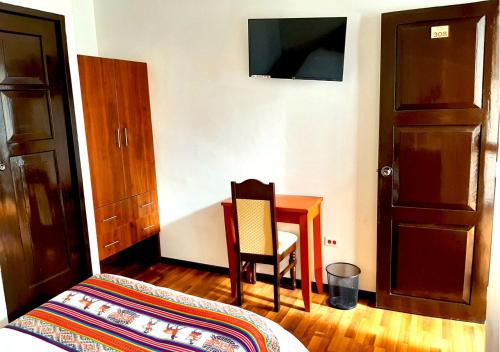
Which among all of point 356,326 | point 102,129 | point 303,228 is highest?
point 102,129

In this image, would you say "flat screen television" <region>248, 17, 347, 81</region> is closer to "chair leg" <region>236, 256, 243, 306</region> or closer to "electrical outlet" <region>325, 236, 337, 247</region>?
"electrical outlet" <region>325, 236, 337, 247</region>

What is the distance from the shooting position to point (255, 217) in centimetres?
286

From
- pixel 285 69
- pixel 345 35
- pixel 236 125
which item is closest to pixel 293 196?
pixel 236 125

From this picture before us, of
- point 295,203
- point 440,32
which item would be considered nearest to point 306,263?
point 295,203

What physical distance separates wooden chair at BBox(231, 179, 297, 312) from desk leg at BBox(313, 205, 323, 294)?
0.27 meters

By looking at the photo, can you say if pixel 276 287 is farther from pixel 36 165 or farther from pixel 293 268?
pixel 36 165

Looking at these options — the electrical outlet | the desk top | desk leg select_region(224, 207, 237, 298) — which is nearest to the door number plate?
the desk top

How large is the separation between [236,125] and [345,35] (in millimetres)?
1078

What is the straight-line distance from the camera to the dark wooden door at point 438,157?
2.48 meters

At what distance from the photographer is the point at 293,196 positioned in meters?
3.19

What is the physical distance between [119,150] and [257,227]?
1.33m

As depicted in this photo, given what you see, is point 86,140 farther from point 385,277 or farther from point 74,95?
point 385,277

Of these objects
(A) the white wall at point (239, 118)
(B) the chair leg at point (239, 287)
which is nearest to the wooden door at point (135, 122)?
(A) the white wall at point (239, 118)

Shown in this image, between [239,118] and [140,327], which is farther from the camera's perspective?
[239,118]
